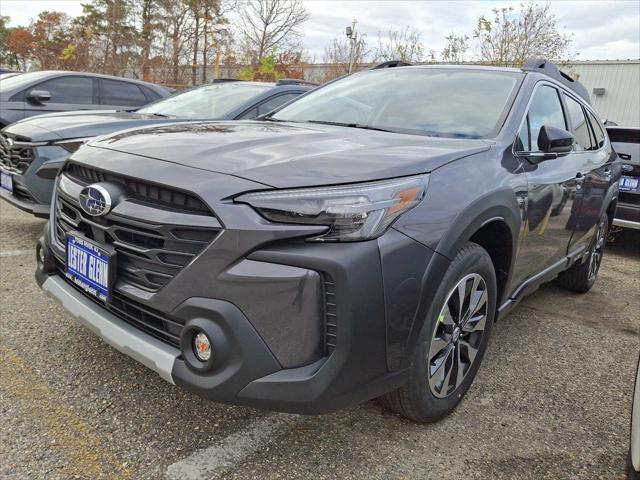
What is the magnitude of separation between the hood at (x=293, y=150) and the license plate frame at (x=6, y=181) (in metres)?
2.44

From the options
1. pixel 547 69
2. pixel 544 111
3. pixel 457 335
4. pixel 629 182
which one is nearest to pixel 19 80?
pixel 547 69

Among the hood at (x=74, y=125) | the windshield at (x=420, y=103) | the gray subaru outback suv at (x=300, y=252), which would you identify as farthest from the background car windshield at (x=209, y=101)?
the gray subaru outback suv at (x=300, y=252)

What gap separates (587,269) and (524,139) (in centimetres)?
220

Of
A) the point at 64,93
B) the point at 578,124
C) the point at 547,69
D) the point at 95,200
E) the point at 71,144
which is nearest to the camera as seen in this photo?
the point at 95,200

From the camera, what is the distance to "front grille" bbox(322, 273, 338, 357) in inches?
64.3

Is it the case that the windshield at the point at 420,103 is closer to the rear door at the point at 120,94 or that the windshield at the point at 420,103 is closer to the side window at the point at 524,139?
the side window at the point at 524,139

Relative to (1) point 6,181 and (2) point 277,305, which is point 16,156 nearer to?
(1) point 6,181

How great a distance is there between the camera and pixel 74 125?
4293mm

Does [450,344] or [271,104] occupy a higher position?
[271,104]

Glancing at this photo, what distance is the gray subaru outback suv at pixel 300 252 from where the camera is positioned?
5.42 ft

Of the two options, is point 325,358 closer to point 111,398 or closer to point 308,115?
point 111,398

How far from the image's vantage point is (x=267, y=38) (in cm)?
2783

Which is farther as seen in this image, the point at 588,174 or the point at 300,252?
the point at 588,174

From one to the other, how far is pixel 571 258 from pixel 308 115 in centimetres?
209
